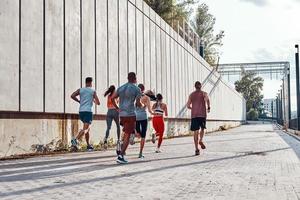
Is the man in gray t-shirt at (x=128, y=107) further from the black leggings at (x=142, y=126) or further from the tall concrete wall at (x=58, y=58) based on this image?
the tall concrete wall at (x=58, y=58)

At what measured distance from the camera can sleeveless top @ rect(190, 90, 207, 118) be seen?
42.5 ft

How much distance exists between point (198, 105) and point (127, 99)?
11.6ft

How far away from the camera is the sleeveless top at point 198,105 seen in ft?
42.5

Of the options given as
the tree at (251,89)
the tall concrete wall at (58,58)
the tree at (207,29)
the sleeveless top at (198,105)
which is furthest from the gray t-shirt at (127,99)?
the tree at (251,89)

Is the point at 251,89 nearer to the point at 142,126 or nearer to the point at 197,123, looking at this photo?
the point at 197,123

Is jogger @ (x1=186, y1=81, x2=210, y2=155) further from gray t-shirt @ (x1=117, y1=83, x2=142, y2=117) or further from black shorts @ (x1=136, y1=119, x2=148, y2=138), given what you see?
gray t-shirt @ (x1=117, y1=83, x2=142, y2=117)

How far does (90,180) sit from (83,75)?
7.66 m

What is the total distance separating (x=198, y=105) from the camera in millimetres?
12992

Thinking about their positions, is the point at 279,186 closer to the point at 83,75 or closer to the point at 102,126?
the point at 83,75

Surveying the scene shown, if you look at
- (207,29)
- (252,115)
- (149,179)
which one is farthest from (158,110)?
(252,115)

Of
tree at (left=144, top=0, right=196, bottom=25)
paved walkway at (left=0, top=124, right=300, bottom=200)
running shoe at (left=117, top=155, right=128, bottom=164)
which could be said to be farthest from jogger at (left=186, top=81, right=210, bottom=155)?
tree at (left=144, top=0, right=196, bottom=25)

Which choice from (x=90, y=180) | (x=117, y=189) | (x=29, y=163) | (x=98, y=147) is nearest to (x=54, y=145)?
(x=98, y=147)

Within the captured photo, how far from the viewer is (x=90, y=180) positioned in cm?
737

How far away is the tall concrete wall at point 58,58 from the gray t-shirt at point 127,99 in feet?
8.34
